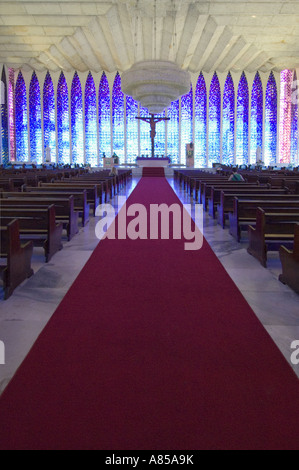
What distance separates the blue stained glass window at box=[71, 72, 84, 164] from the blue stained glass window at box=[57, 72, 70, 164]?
44cm

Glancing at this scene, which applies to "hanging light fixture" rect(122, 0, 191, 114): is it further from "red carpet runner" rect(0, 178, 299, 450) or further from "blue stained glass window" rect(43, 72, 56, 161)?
"red carpet runner" rect(0, 178, 299, 450)

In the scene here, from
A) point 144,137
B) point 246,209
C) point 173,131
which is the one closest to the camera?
point 246,209

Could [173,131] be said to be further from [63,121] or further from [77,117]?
[63,121]

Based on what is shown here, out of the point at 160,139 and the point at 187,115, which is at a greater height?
the point at 187,115

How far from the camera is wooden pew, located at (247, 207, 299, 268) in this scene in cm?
485

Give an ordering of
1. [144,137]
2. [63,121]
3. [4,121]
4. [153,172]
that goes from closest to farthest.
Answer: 1. [153,172]
2. [4,121]
3. [63,121]
4. [144,137]

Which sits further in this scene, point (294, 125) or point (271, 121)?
point (271, 121)

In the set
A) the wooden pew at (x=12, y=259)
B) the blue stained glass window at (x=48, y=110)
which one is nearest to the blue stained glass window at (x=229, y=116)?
the blue stained glass window at (x=48, y=110)

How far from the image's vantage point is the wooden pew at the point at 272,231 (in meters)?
4.85

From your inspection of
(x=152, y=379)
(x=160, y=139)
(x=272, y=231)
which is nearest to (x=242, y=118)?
(x=160, y=139)

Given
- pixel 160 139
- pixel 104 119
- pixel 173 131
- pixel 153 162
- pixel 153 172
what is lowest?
pixel 153 172

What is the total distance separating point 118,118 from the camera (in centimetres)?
3469

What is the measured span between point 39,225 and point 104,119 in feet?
101
